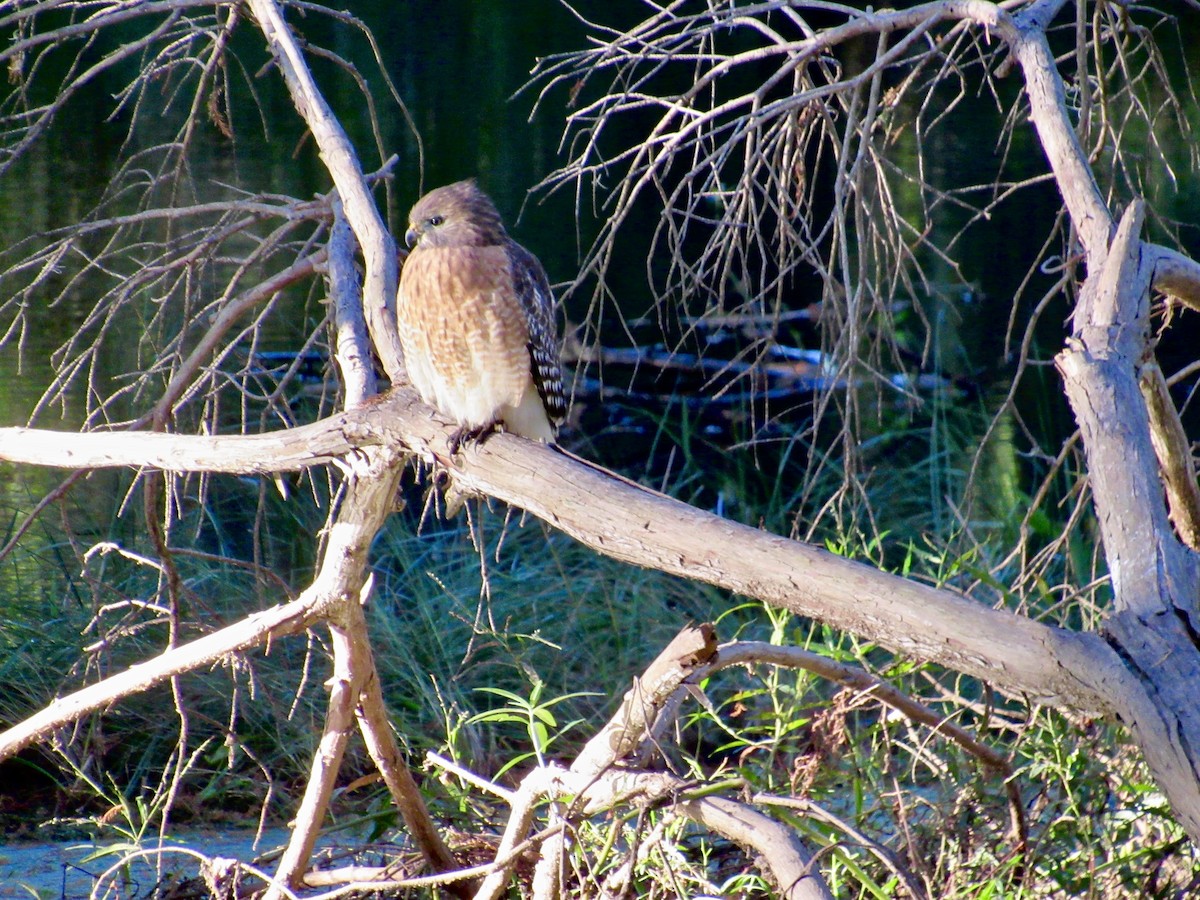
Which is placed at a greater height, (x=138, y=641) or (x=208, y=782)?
(x=138, y=641)

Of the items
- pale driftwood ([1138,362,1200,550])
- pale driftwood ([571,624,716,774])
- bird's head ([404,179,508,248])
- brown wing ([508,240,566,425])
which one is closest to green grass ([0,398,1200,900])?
pale driftwood ([571,624,716,774])

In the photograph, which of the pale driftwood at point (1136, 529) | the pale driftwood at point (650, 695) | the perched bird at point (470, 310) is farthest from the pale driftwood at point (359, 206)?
the pale driftwood at point (1136, 529)

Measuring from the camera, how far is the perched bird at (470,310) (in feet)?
8.24

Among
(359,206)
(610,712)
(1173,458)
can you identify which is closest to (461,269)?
(359,206)

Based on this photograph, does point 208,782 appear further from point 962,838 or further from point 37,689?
point 962,838

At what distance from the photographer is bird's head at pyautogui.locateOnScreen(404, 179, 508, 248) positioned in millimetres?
2615

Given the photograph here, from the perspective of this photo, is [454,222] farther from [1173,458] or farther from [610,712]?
[610,712]

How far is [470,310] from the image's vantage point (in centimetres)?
257

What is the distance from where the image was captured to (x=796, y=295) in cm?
794

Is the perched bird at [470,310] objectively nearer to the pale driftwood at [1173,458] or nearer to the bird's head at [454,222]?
the bird's head at [454,222]

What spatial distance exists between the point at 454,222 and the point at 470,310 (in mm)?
210

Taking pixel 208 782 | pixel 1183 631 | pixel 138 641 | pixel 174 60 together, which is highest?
pixel 174 60

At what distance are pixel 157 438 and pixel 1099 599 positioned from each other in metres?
3.28

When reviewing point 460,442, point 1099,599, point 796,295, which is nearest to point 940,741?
point 460,442
